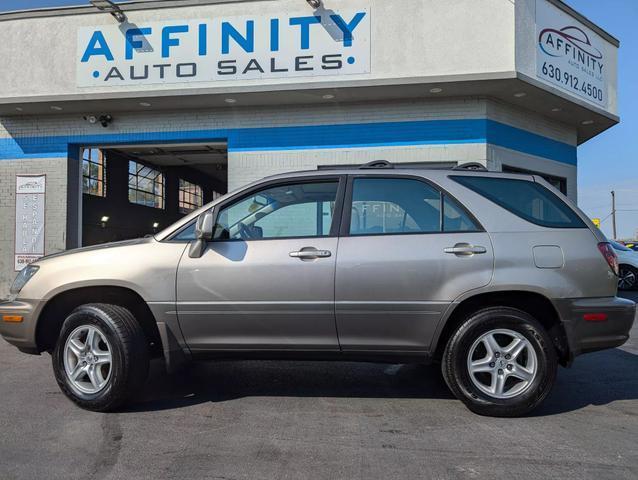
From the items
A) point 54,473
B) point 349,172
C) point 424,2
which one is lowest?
point 54,473

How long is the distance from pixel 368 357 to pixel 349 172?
5.02ft

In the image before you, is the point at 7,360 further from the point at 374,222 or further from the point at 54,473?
the point at 374,222

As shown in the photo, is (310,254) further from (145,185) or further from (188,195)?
(188,195)

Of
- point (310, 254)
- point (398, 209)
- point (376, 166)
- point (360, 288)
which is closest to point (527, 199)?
point (398, 209)

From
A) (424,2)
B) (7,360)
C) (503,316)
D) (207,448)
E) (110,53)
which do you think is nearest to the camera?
(207,448)

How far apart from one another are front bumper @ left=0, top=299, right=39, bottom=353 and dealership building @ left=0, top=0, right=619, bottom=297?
22.5 feet

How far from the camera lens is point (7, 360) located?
6.40 meters

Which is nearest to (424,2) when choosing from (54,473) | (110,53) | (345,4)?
(345,4)

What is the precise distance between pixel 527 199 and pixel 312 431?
2.54m

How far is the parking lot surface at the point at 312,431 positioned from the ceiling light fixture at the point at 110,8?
8101mm

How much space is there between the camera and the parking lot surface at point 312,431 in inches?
131

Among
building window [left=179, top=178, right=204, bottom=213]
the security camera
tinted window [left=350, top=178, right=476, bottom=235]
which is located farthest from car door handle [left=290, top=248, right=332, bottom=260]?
building window [left=179, top=178, right=204, bottom=213]

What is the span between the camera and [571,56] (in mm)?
11531

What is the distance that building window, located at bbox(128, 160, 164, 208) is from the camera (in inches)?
763
